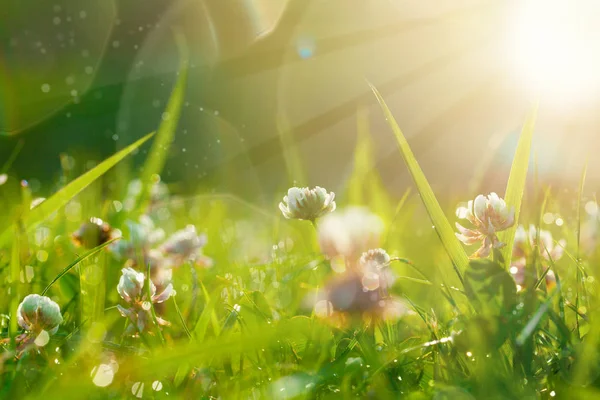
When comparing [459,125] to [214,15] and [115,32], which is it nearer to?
[214,15]

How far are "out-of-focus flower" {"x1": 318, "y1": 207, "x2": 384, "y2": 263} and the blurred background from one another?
8.83 feet

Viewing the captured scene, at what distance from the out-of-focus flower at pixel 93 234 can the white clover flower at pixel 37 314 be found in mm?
515

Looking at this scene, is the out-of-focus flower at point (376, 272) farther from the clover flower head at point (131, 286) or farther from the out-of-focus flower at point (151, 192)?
the out-of-focus flower at point (151, 192)

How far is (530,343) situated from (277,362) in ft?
1.13

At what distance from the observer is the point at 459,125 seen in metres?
4.95

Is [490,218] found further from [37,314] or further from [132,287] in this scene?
[37,314]

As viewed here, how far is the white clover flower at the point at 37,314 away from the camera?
32.5 inches

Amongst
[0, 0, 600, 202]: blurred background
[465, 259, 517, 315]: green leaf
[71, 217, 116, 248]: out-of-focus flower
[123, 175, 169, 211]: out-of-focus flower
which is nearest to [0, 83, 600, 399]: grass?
[465, 259, 517, 315]: green leaf

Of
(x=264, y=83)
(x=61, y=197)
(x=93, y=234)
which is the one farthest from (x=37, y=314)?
(x=264, y=83)

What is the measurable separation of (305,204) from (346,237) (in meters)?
0.09

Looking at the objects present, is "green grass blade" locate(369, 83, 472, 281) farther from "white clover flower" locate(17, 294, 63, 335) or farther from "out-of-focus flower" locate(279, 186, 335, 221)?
"white clover flower" locate(17, 294, 63, 335)

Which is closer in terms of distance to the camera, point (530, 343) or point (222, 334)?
point (530, 343)

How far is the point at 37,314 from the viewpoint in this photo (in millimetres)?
830

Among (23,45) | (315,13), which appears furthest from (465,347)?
(315,13)
